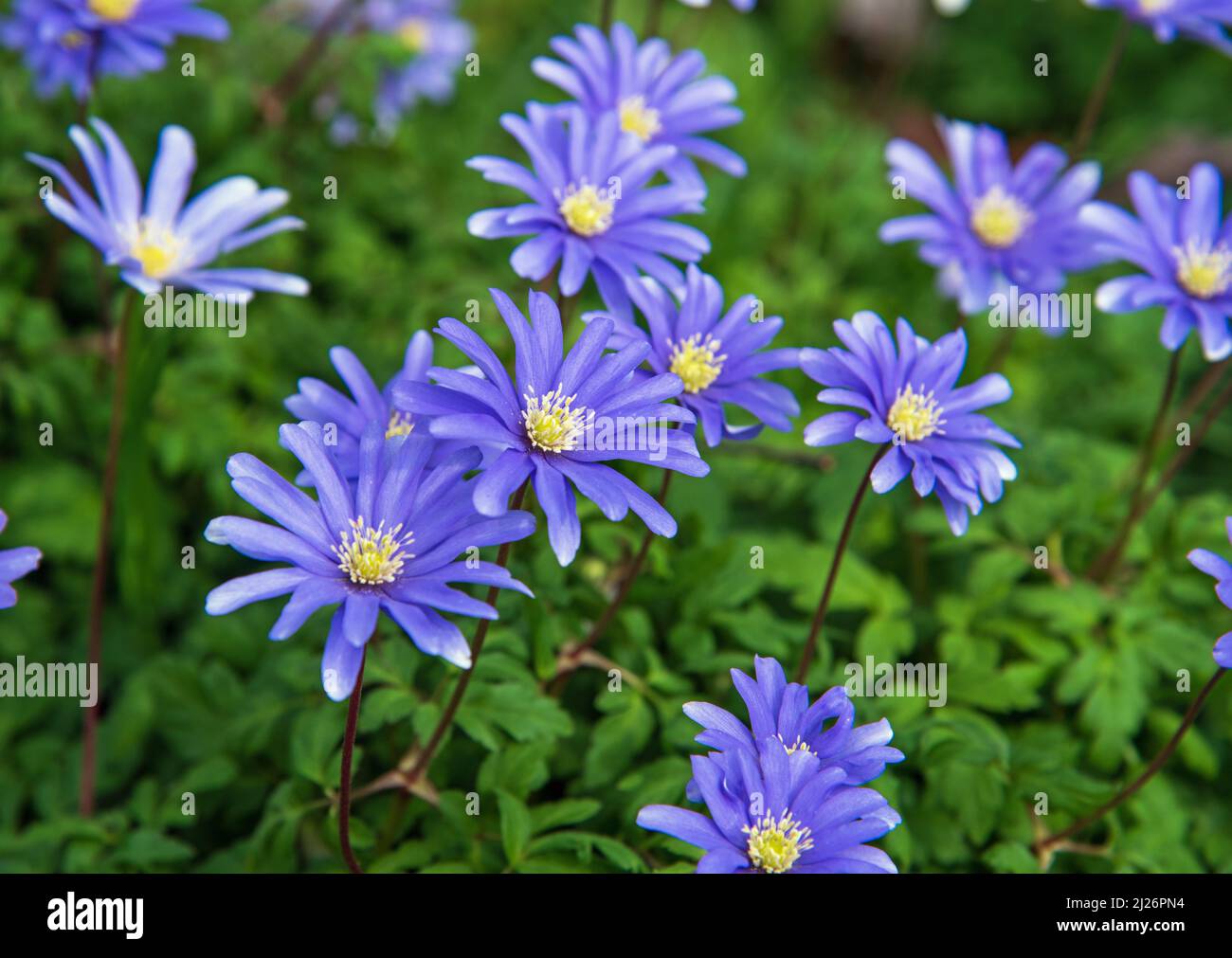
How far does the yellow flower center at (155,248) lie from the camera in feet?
10.8

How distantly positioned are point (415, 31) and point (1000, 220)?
2.59 meters

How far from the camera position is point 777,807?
7.69 feet

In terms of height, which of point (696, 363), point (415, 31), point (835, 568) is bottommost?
point (835, 568)

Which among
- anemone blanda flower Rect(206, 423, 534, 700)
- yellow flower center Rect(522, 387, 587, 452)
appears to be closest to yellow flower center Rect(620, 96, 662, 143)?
yellow flower center Rect(522, 387, 587, 452)

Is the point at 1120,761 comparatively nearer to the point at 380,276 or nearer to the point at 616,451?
the point at 616,451

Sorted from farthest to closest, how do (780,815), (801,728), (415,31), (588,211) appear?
(415,31), (588,211), (801,728), (780,815)

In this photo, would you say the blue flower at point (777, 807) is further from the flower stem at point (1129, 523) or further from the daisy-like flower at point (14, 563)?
the flower stem at point (1129, 523)

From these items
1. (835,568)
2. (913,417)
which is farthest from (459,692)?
(913,417)

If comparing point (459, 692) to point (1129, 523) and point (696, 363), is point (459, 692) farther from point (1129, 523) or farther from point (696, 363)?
point (1129, 523)

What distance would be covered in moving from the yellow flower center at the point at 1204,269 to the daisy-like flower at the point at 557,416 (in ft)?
5.16

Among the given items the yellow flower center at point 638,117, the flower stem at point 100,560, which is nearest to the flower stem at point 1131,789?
the yellow flower center at point 638,117

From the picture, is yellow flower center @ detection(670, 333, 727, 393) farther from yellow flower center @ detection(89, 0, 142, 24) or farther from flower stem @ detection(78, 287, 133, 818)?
yellow flower center @ detection(89, 0, 142, 24)

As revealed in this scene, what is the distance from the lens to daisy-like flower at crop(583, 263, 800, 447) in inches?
112

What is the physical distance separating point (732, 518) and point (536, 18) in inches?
144
